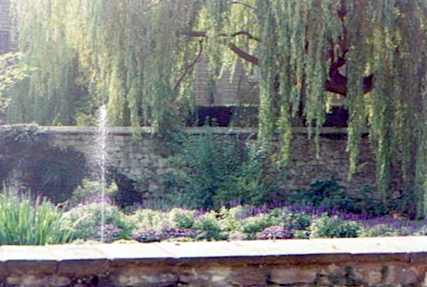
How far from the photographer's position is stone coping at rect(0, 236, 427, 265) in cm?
342

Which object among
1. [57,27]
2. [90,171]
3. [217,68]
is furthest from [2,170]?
[217,68]

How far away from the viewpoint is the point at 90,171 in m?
12.3

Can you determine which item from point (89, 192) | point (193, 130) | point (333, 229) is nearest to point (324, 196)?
point (193, 130)

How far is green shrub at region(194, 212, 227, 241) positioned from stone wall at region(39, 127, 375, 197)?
4574 millimetres

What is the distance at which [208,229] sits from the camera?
7.90m

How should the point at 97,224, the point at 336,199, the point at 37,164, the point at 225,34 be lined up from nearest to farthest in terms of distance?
the point at 97,224
the point at 336,199
the point at 225,34
the point at 37,164

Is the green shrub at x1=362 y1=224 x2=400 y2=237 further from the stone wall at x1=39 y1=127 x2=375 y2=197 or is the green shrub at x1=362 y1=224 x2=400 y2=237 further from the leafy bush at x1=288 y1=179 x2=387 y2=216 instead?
the stone wall at x1=39 y1=127 x2=375 y2=197

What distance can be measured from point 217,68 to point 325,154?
2.58 m

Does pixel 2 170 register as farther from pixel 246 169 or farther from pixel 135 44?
pixel 246 169

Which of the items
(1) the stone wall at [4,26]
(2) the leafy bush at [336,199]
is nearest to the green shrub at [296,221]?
(2) the leafy bush at [336,199]

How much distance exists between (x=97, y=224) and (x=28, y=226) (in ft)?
8.61

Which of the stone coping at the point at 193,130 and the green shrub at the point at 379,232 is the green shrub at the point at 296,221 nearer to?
the green shrub at the point at 379,232

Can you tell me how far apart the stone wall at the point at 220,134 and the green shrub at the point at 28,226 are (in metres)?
7.30

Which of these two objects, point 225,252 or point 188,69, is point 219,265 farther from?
point 188,69
